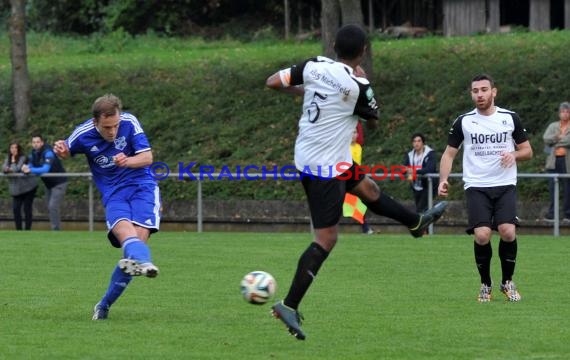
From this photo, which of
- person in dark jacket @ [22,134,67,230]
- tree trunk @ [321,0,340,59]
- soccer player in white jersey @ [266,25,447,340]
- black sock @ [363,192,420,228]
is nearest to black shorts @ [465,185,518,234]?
black sock @ [363,192,420,228]

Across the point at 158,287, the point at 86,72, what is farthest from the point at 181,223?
the point at 158,287

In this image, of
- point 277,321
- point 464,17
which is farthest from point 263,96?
point 277,321

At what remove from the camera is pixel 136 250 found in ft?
30.9

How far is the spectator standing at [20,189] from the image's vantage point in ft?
78.1

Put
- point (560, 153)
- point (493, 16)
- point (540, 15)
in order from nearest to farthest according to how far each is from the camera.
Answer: point (560, 153) < point (540, 15) < point (493, 16)

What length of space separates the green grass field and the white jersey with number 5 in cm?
123

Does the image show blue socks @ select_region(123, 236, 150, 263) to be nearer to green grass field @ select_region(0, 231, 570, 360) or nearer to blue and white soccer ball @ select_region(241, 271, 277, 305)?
green grass field @ select_region(0, 231, 570, 360)

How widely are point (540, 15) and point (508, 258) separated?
79.7ft

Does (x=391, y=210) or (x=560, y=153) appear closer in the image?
(x=391, y=210)

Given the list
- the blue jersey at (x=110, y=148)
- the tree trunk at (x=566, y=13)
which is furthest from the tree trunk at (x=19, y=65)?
the blue jersey at (x=110, y=148)

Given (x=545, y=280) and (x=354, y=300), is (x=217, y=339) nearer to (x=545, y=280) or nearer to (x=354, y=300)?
(x=354, y=300)

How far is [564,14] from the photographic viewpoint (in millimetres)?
35188

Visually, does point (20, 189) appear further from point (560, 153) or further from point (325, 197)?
point (325, 197)

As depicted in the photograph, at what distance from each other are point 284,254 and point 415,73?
11.9 meters
